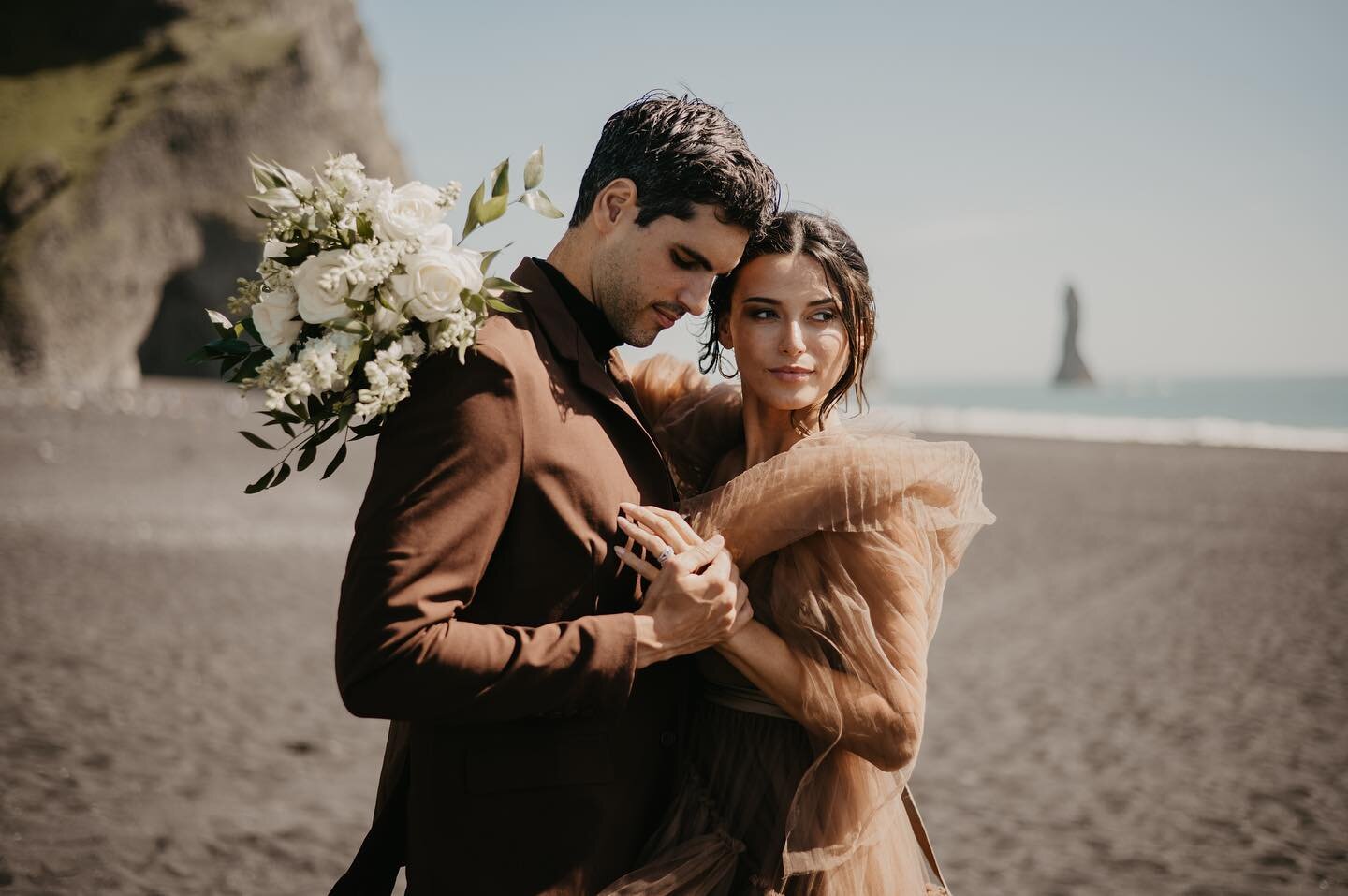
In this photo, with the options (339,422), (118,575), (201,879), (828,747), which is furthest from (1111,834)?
(118,575)

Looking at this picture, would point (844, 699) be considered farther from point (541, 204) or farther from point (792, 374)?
point (541, 204)

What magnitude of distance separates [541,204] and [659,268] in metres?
0.37

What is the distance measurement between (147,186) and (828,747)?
47479 mm

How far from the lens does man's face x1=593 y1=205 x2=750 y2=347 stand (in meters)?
2.35

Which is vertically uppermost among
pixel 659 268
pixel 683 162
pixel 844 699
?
pixel 683 162

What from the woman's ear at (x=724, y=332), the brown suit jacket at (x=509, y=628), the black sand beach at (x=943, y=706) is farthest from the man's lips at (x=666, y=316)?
the black sand beach at (x=943, y=706)

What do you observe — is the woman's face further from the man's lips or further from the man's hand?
the man's hand

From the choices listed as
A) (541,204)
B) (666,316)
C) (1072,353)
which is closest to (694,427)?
(666,316)

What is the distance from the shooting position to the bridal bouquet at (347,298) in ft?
6.24

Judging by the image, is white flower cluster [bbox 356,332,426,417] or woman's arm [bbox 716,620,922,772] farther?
woman's arm [bbox 716,620,922,772]

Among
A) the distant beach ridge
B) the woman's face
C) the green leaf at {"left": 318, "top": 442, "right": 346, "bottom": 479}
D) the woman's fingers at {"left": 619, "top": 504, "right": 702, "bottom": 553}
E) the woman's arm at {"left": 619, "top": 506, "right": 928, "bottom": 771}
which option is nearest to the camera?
the green leaf at {"left": 318, "top": 442, "right": 346, "bottom": 479}

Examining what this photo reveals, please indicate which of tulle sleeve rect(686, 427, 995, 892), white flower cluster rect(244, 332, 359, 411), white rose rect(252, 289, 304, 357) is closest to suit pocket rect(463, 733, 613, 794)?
tulle sleeve rect(686, 427, 995, 892)

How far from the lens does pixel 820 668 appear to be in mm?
Result: 2326

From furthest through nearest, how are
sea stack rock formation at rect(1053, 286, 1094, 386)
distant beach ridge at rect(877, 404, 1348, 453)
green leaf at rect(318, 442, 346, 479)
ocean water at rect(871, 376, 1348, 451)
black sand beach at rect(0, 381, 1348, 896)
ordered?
sea stack rock formation at rect(1053, 286, 1094, 386) < ocean water at rect(871, 376, 1348, 451) < distant beach ridge at rect(877, 404, 1348, 453) < black sand beach at rect(0, 381, 1348, 896) < green leaf at rect(318, 442, 346, 479)
